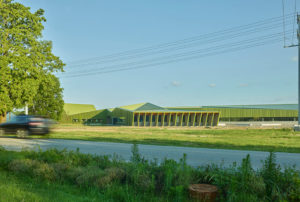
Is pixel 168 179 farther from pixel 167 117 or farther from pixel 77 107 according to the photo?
pixel 77 107

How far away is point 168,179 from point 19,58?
22820 millimetres

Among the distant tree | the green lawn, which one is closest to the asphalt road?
the green lawn

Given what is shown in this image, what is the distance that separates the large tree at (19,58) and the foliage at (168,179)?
1867 centimetres

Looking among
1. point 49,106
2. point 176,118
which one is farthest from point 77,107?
point 176,118

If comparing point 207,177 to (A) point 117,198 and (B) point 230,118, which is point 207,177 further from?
(B) point 230,118

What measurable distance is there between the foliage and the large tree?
1867 centimetres

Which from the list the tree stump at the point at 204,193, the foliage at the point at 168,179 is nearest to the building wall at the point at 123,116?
the foliage at the point at 168,179

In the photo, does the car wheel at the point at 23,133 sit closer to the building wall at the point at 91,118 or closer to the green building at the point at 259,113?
the building wall at the point at 91,118

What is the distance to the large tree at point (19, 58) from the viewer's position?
907 inches

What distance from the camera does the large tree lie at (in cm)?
2305

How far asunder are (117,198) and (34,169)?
8.74ft

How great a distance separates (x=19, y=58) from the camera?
23.6 m

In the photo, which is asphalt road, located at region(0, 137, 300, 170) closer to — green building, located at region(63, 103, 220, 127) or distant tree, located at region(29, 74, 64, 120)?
distant tree, located at region(29, 74, 64, 120)

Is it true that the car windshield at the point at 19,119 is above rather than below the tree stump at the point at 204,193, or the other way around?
above
